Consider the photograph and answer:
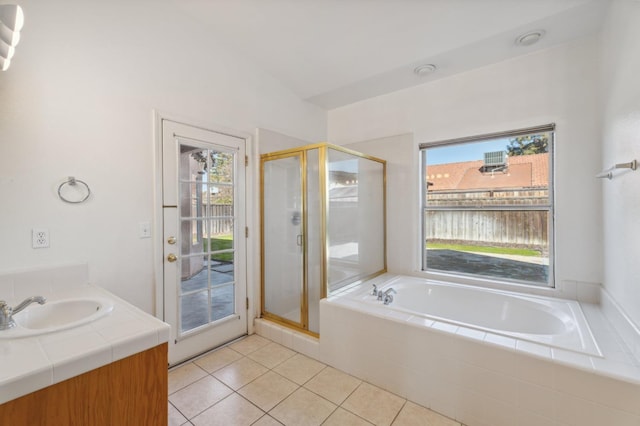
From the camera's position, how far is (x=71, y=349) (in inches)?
37.7

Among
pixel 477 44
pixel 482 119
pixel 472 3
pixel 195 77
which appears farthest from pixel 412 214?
pixel 195 77

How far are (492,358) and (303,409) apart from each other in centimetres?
118

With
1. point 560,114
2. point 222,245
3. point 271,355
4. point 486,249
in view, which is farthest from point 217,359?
point 560,114

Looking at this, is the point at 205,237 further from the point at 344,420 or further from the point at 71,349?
the point at 344,420

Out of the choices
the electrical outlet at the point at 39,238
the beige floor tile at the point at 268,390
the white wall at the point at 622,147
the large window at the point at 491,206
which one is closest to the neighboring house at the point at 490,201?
the large window at the point at 491,206

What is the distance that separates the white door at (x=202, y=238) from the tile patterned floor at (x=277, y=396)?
293mm

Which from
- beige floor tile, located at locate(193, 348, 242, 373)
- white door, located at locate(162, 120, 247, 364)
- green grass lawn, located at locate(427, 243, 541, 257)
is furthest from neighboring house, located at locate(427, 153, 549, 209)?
beige floor tile, located at locate(193, 348, 242, 373)

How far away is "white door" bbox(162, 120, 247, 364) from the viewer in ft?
7.30

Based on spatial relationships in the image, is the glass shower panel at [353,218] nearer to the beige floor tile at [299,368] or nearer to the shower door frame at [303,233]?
the shower door frame at [303,233]

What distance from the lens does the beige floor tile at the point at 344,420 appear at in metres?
1.66

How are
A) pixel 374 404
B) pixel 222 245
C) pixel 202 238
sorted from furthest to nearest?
pixel 222 245, pixel 202 238, pixel 374 404

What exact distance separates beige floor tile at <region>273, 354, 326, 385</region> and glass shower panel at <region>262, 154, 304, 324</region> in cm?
35

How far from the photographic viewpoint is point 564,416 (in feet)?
4.55

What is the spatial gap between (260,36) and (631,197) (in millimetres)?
2826
